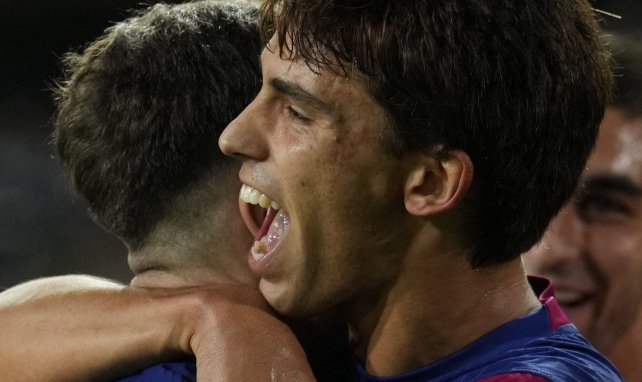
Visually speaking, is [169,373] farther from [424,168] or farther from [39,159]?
[39,159]

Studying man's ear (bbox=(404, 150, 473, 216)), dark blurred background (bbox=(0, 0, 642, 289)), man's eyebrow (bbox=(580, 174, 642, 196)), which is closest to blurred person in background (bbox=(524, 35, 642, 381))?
man's eyebrow (bbox=(580, 174, 642, 196))

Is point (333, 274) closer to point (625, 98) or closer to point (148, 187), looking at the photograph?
point (148, 187)

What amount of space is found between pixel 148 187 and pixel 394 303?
0.48 metres

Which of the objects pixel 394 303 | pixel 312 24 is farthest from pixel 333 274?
pixel 312 24

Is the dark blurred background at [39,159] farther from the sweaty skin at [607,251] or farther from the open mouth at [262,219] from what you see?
the open mouth at [262,219]

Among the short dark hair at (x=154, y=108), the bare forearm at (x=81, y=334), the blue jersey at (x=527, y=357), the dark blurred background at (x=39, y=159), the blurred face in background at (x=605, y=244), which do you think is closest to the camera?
the blue jersey at (x=527, y=357)

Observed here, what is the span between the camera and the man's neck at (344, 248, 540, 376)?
5.84 feet

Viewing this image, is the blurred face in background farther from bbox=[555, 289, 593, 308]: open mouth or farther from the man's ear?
the man's ear

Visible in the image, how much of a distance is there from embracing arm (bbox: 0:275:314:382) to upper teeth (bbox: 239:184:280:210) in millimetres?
163

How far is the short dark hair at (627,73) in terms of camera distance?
268 centimetres

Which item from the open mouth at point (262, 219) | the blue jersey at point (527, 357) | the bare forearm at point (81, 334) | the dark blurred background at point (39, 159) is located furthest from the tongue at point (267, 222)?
the dark blurred background at point (39, 159)

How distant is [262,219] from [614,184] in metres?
1.18

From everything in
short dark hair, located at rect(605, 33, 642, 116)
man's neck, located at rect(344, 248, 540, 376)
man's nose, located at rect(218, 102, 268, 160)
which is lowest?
short dark hair, located at rect(605, 33, 642, 116)

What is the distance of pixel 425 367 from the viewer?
1.78 meters
